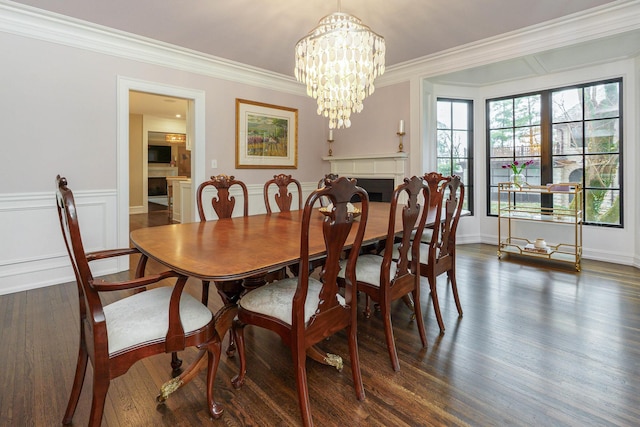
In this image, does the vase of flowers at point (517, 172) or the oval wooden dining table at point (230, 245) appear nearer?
the oval wooden dining table at point (230, 245)

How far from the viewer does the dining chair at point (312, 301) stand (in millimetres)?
1287

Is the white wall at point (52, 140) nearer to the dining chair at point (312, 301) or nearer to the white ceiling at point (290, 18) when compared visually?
the white ceiling at point (290, 18)

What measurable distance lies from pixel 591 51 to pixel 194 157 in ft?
15.3

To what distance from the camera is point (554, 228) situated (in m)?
4.33

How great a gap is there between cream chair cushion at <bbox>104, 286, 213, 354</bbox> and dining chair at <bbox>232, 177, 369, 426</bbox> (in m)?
0.24

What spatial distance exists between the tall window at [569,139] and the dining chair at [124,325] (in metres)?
4.70

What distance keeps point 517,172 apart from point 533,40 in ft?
5.35

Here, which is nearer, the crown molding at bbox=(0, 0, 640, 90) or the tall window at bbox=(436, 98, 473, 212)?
the crown molding at bbox=(0, 0, 640, 90)

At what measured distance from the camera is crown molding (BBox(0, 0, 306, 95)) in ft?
9.52

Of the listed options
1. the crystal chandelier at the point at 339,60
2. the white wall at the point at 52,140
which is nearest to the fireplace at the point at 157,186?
the white wall at the point at 52,140

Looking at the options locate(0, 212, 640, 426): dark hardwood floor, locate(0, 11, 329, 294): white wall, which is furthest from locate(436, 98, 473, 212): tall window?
locate(0, 11, 329, 294): white wall

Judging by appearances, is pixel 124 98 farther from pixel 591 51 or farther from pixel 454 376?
pixel 591 51

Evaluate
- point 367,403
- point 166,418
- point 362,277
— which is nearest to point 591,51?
point 362,277

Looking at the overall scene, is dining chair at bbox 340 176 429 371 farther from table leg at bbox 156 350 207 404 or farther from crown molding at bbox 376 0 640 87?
crown molding at bbox 376 0 640 87
